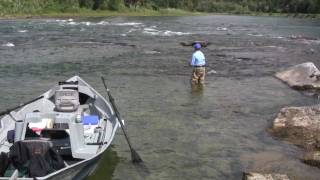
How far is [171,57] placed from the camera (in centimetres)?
3306

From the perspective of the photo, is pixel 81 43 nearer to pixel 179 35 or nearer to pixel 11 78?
pixel 179 35

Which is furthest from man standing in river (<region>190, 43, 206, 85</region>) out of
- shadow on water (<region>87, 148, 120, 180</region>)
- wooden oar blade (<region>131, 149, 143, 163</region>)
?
wooden oar blade (<region>131, 149, 143, 163</region>)

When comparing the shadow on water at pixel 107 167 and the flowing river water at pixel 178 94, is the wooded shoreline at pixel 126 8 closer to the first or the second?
the flowing river water at pixel 178 94

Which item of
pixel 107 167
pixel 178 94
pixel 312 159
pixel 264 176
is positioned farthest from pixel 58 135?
pixel 178 94

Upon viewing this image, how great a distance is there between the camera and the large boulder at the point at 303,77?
22547 mm

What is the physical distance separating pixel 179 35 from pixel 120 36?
6.35 metres

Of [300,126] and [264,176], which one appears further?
[300,126]

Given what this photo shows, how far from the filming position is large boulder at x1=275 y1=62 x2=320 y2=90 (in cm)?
2255

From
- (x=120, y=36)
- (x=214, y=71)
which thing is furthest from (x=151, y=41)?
(x=214, y=71)

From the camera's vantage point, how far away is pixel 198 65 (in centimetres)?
2264

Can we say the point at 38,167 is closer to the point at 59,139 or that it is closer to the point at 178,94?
the point at 59,139

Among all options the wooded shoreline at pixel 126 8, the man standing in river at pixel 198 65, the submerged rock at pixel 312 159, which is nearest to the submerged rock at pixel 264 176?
the submerged rock at pixel 312 159

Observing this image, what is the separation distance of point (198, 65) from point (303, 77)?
206 inches

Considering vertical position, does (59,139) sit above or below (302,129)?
above
